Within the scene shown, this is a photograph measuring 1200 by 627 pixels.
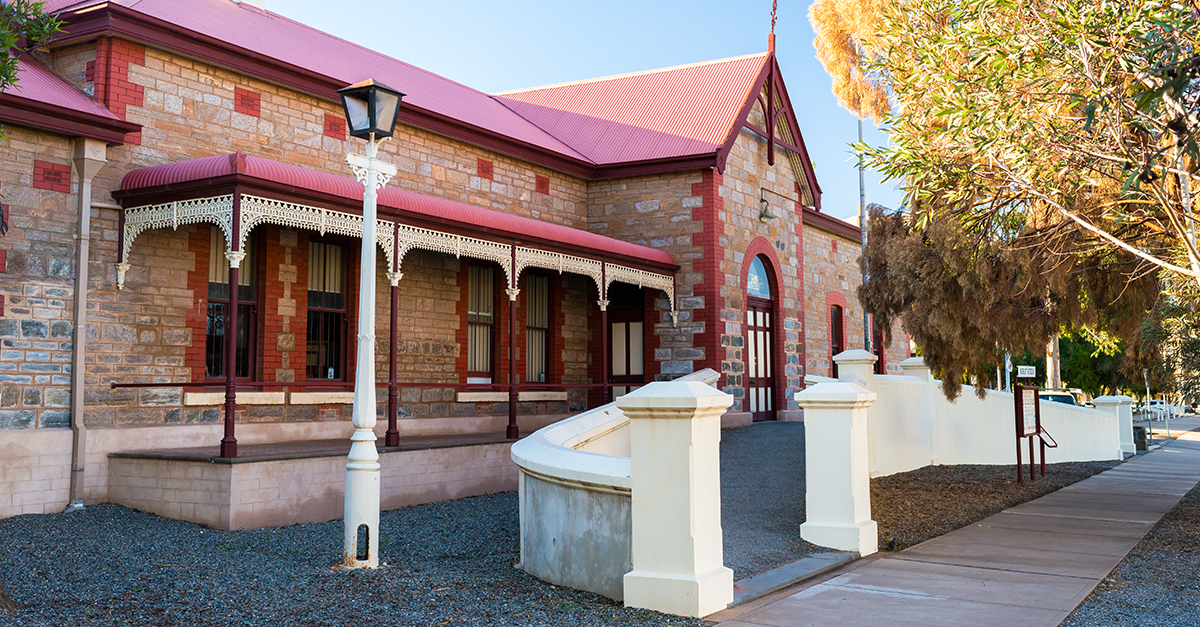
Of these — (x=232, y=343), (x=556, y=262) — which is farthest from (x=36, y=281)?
(x=556, y=262)

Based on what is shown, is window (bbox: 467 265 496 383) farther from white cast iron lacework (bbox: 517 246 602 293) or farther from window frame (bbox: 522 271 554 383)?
white cast iron lacework (bbox: 517 246 602 293)

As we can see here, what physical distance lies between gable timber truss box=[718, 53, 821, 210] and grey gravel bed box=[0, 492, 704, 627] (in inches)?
449

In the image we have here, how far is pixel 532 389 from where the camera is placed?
53.6ft

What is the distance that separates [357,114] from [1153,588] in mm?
7135

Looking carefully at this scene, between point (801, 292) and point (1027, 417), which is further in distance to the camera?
point (801, 292)

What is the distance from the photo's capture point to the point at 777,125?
20547mm

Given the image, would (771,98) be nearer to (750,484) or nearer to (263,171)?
(750,484)

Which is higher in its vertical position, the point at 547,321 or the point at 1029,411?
the point at 547,321

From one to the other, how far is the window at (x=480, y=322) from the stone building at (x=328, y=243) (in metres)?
0.04

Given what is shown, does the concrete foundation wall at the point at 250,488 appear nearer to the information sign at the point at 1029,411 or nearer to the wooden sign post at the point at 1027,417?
the wooden sign post at the point at 1027,417

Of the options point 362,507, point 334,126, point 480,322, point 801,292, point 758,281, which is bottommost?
point 362,507

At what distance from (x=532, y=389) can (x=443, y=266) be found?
2.93 m

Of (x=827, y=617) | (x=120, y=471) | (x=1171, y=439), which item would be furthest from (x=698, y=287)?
(x=1171, y=439)

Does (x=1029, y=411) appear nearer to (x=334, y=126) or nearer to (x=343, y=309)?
(x=343, y=309)
